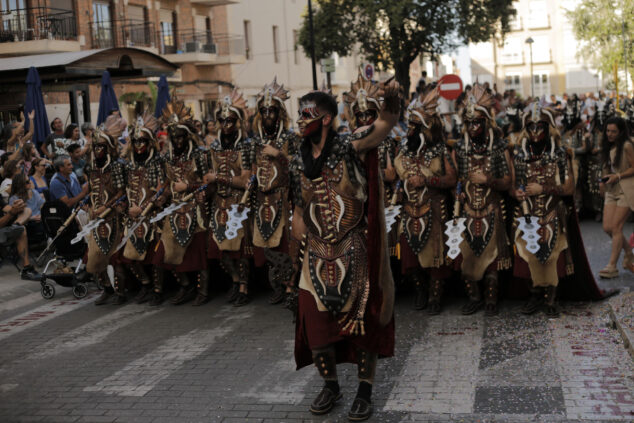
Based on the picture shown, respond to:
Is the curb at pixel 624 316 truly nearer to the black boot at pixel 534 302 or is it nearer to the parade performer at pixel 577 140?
Answer: the black boot at pixel 534 302

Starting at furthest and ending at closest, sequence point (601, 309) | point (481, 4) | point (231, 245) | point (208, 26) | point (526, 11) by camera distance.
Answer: point (526, 11)
point (208, 26)
point (481, 4)
point (231, 245)
point (601, 309)

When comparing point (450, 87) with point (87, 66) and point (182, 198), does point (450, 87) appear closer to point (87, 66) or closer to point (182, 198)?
point (87, 66)

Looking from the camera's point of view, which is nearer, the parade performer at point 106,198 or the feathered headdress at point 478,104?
the feathered headdress at point 478,104

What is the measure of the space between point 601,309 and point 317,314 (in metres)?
3.72

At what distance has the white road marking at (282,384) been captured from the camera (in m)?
6.18

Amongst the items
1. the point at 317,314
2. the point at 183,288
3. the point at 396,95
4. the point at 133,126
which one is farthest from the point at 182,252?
the point at 396,95

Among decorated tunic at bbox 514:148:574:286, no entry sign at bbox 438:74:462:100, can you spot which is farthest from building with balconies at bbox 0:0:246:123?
decorated tunic at bbox 514:148:574:286

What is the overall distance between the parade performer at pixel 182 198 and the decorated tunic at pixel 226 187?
0.66 feet

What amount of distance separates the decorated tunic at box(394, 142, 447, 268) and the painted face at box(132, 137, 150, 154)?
117 inches

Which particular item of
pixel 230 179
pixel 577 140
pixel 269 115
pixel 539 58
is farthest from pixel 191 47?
pixel 539 58

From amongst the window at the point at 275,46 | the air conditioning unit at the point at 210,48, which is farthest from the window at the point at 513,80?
the air conditioning unit at the point at 210,48

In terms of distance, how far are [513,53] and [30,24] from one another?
54507mm

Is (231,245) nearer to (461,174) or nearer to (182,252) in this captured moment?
(182,252)

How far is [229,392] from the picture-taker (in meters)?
6.38
